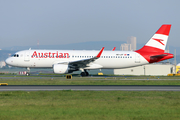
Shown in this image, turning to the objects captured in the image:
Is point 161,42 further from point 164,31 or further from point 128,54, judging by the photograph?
point 128,54

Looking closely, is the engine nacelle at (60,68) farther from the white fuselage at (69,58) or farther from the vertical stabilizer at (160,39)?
the vertical stabilizer at (160,39)

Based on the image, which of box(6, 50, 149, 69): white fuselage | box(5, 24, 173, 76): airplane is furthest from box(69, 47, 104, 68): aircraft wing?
box(6, 50, 149, 69): white fuselage

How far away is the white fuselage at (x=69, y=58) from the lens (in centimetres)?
4475

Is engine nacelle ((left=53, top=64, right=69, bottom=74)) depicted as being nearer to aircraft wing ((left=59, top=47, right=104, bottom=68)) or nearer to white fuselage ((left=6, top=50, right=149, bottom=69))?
aircraft wing ((left=59, top=47, right=104, bottom=68))

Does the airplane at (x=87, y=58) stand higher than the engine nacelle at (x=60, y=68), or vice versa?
the airplane at (x=87, y=58)

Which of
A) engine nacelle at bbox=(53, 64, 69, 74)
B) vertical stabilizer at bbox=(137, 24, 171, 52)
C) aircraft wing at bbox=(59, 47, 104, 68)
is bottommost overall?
engine nacelle at bbox=(53, 64, 69, 74)

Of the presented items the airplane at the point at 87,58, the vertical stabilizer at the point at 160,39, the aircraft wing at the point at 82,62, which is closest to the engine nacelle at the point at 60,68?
the airplane at the point at 87,58

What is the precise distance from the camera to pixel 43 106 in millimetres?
14617

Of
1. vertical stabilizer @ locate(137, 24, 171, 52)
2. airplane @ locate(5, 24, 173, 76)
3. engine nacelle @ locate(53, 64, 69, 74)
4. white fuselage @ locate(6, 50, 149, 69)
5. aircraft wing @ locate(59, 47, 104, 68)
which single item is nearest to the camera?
engine nacelle @ locate(53, 64, 69, 74)

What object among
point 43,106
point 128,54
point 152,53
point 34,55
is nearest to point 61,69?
point 34,55

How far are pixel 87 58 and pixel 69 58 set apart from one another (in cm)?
342

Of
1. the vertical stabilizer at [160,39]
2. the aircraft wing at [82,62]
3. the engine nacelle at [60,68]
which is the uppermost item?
the vertical stabilizer at [160,39]

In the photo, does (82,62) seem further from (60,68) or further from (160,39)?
(160,39)

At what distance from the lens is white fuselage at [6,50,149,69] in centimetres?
4475
